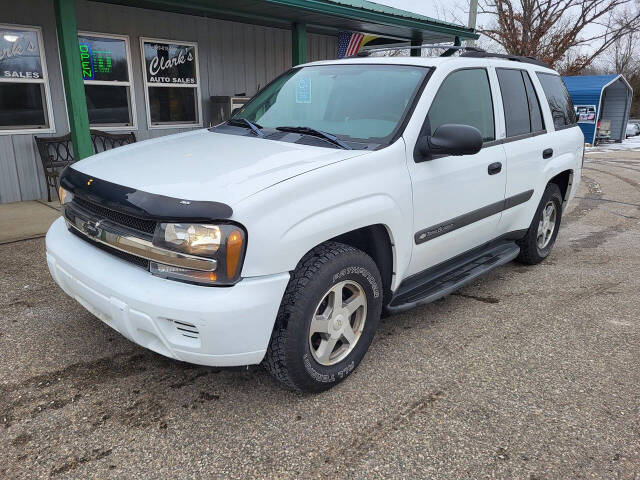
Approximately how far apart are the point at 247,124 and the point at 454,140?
4.90 ft

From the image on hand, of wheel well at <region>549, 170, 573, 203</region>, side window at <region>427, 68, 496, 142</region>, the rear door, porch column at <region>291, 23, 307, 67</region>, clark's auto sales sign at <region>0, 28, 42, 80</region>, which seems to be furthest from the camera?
porch column at <region>291, 23, 307, 67</region>

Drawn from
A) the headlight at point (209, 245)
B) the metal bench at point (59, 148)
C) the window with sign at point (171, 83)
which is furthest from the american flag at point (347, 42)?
the headlight at point (209, 245)

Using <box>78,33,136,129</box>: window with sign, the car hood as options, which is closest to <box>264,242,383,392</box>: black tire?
the car hood

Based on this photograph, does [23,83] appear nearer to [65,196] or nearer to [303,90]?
[65,196]

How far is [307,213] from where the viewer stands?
97.3 inches

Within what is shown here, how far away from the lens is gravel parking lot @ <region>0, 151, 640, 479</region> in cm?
231

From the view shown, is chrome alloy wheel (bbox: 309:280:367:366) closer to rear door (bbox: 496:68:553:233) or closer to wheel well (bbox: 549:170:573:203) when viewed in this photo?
rear door (bbox: 496:68:553:233)

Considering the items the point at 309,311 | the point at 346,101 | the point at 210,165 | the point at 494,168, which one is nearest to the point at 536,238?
the point at 494,168

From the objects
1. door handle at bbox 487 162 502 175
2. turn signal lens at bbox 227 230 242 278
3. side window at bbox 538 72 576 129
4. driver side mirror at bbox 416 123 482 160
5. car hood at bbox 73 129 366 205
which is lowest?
turn signal lens at bbox 227 230 242 278

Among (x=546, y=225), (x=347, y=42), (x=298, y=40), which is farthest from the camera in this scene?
(x=347, y=42)

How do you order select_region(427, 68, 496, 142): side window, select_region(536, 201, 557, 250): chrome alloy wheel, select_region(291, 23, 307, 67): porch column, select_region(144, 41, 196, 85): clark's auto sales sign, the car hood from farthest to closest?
select_region(144, 41, 196, 85): clark's auto sales sign < select_region(291, 23, 307, 67): porch column < select_region(536, 201, 557, 250): chrome alloy wheel < select_region(427, 68, 496, 142): side window < the car hood

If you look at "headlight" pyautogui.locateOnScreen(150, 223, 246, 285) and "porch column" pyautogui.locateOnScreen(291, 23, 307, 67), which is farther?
"porch column" pyautogui.locateOnScreen(291, 23, 307, 67)

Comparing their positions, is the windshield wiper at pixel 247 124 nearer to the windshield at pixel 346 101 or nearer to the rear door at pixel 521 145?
the windshield at pixel 346 101

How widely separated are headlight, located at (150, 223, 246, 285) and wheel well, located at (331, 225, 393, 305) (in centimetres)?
79
